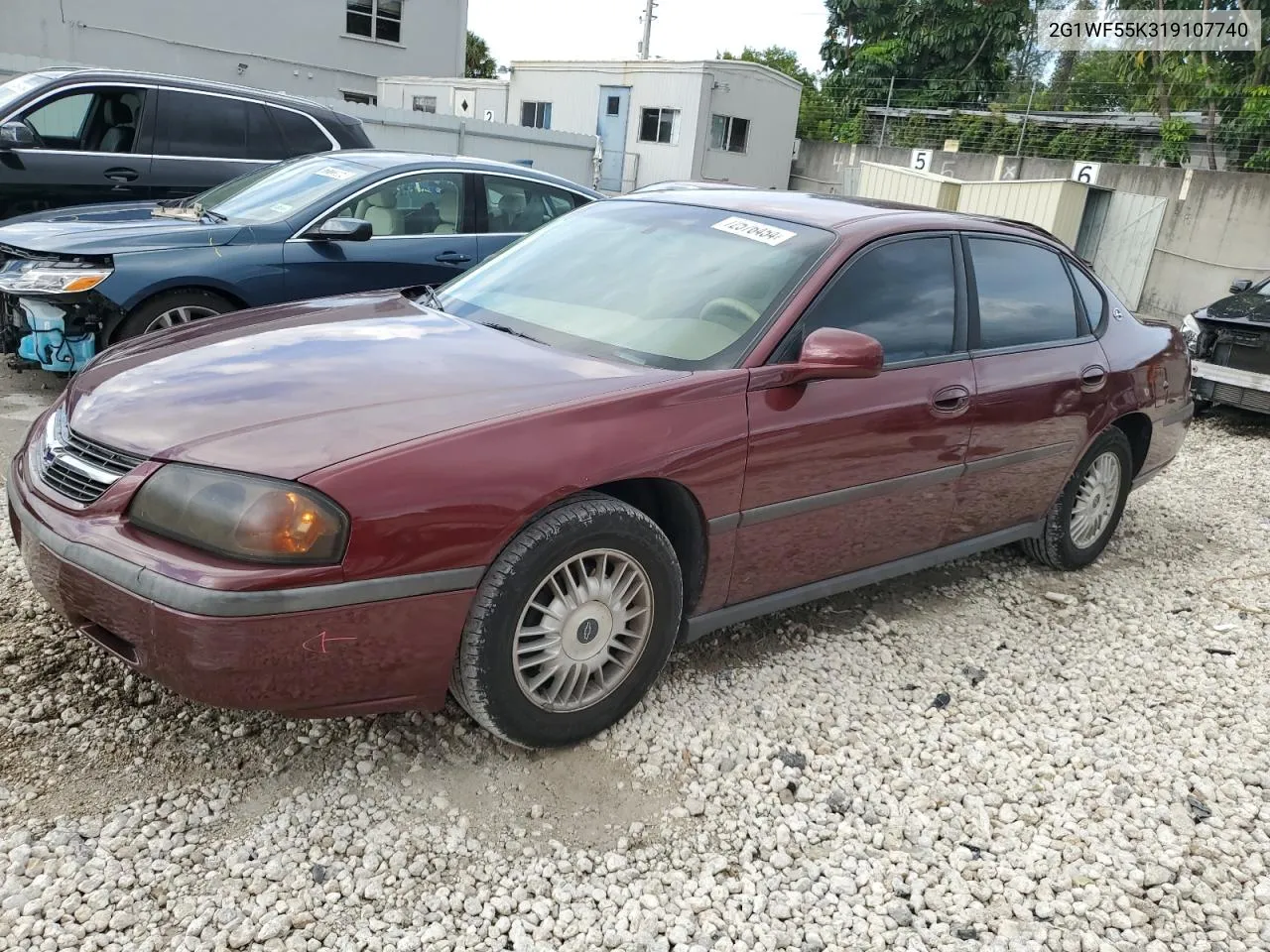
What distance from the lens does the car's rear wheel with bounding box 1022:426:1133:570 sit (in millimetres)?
4578

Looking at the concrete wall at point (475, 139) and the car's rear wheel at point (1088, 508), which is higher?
the concrete wall at point (475, 139)

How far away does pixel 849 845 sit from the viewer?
8.86ft

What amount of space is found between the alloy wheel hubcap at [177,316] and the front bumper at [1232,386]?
24.1ft

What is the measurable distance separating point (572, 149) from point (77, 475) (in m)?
19.6

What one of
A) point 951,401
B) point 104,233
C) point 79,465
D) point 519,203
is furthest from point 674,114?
point 79,465

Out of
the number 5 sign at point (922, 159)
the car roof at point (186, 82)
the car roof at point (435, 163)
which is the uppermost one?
the number 5 sign at point (922, 159)

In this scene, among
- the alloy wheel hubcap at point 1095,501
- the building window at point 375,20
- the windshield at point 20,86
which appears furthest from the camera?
the building window at point 375,20

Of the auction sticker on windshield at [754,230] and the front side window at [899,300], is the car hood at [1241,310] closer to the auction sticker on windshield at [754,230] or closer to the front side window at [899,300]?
the front side window at [899,300]

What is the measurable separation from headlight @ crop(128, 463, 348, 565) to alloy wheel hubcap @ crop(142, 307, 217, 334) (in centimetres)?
348

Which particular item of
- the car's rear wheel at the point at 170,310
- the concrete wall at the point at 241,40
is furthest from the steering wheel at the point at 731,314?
the concrete wall at the point at 241,40

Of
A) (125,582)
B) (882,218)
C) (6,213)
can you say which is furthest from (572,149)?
(125,582)

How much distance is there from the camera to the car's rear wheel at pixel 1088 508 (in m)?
4.58

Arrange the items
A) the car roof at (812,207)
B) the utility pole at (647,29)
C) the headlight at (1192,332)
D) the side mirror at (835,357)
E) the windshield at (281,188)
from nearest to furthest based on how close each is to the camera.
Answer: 1. the side mirror at (835,357)
2. the car roof at (812,207)
3. the windshield at (281,188)
4. the headlight at (1192,332)
5. the utility pole at (647,29)

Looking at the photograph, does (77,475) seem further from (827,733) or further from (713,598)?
(827,733)
